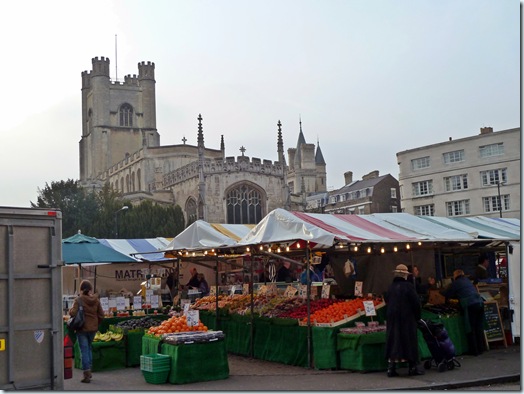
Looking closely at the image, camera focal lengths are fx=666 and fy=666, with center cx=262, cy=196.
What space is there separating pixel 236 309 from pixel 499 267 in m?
8.45

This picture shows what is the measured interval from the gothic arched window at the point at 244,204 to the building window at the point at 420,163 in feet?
46.0

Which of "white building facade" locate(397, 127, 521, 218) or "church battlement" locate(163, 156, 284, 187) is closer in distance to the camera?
"white building facade" locate(397, 127, 521, 218)

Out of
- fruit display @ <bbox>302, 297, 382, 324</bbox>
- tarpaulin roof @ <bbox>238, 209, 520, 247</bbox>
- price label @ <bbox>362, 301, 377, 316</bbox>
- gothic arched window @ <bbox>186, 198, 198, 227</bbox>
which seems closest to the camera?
price label @ <bbox>362, 301, 377, 316</bbox>

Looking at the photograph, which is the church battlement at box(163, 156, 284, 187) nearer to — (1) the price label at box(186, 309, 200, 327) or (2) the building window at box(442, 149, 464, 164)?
(2) the building window at box(442, 149, 464, 164)

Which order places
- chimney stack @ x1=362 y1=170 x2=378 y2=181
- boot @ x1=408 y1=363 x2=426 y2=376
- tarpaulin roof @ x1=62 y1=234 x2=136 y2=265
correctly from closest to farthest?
boot @ x1=408 y1=363 x2=426 y2=376, tarpaulin roof @ x1=62 y1=234 x2=136 y2=265, chimney stack @ x1=362 y1=170 x2=378 y2=181

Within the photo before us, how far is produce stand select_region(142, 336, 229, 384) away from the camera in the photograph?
9789 mm

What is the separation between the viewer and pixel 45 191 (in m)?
60.6

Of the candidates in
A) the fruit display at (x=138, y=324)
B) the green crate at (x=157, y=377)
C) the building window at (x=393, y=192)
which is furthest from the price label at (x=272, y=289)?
the building window at (x=393, y=192)

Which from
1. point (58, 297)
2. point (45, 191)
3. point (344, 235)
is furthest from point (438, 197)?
point (58, 297)

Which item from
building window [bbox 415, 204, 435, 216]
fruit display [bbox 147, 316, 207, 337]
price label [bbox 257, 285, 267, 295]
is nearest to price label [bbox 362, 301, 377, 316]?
fruit display [bbox 147, 316, 207, 337]

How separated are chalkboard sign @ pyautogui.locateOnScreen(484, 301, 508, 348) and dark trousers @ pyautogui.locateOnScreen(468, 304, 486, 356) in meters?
0.47

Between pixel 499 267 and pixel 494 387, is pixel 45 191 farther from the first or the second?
pixel 494 387

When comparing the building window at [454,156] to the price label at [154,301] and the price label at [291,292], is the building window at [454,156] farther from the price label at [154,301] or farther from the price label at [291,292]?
the price label at [291,292]

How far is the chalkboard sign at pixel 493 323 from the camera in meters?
12.3
